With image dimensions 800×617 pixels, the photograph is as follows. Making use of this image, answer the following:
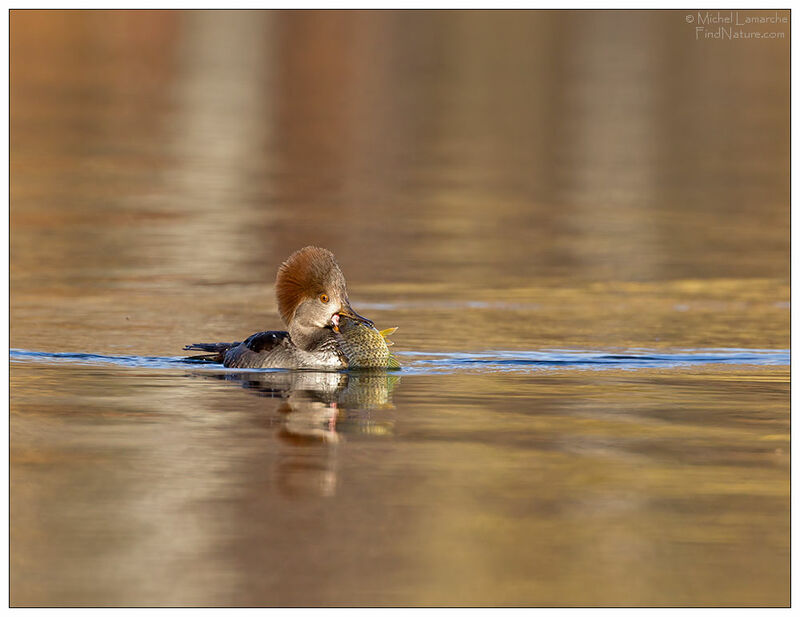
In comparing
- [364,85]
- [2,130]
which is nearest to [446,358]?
[2,130]

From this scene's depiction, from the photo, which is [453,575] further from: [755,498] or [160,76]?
[160,76]

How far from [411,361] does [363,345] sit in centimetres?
56

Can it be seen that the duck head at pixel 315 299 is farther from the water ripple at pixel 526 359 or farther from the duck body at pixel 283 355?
the water ripple at pixel 526 359

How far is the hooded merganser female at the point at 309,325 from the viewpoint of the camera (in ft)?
40.3

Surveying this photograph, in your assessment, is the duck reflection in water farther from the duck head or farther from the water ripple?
the water ripple

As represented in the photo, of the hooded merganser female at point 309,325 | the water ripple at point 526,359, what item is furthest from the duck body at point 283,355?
the water ripple at point 526,359

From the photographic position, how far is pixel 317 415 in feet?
34.4

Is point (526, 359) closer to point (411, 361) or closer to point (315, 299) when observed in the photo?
point (411, 361)

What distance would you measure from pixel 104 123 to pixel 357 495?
2463 cm

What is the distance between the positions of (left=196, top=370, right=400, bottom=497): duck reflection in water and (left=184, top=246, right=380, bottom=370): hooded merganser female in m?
0.14

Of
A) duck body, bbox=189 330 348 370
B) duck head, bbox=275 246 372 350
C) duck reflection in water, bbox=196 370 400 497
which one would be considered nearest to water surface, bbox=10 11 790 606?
duck reflection in water, bbox=196 370 400 497

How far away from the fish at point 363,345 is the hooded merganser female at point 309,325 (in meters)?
0.03

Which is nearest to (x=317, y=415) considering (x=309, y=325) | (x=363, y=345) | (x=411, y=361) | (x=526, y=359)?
(x=363, y=345)

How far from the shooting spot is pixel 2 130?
13.1 metres
